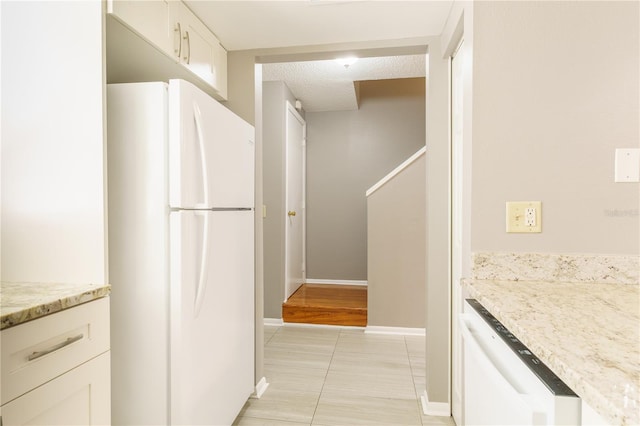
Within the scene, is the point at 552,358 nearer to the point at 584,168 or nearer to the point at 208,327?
the point at 584,168

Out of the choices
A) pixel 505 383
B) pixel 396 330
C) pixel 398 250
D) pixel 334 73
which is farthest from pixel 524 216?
pixel 334 73

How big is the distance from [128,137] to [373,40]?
59.9 inches

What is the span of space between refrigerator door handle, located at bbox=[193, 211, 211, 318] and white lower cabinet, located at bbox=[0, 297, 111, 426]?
36 centimetres

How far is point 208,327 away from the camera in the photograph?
63.1 inches

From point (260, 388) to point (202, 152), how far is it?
1631 millimetres

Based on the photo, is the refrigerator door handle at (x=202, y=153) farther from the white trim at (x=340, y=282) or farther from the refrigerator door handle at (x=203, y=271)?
the white trim at (x=340, y=282)

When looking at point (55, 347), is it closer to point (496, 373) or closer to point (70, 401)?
point (70, 401)

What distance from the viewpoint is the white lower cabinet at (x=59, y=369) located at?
886 mm

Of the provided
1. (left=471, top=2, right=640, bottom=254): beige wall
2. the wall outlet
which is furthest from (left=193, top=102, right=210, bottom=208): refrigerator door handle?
the wall outlet

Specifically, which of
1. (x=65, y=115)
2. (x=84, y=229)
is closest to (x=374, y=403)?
(x=84, y=229)

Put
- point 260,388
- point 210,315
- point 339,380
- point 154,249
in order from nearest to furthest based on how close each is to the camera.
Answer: point 154,249
point 210,315
point 260,388
point 339,380

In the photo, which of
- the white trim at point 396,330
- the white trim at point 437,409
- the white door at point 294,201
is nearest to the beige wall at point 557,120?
the white trim at point 437,409

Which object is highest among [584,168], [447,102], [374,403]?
[447,102]

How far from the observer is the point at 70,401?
1.05 m
